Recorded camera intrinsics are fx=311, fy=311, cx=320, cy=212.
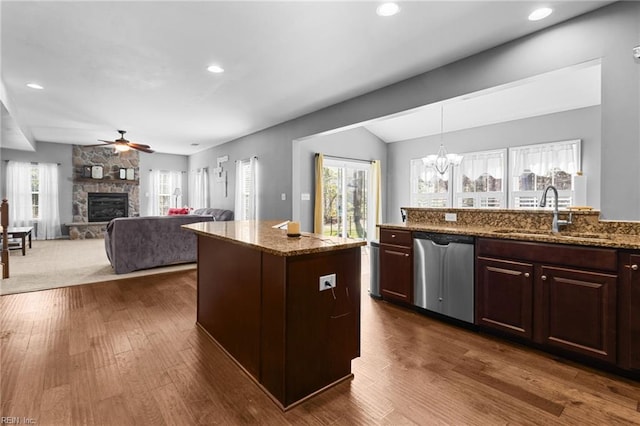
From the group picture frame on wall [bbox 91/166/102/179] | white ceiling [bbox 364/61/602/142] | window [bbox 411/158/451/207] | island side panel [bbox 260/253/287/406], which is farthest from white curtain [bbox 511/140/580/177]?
picture frame on wall [bbox 91/166/102/179]

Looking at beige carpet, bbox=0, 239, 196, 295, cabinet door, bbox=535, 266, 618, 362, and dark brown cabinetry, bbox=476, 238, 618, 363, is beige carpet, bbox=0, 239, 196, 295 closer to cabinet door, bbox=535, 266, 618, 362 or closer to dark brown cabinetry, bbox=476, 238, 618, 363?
dark brown cabinetry, bbox=476, 238, 618, 363

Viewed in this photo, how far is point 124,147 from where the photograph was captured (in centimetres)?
649

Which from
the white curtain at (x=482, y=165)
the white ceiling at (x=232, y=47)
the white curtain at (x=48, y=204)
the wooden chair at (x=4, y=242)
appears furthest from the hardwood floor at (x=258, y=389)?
the white curtain at (x=48, y=204)

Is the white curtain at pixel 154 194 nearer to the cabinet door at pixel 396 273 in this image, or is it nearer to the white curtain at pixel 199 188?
the white curtain at pixel 199 188

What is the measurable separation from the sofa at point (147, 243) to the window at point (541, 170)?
6.12 meters

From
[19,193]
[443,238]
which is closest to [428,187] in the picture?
[443,238]

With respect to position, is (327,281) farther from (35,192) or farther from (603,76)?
(35,192)

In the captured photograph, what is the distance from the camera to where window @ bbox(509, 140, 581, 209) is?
5.39 metres

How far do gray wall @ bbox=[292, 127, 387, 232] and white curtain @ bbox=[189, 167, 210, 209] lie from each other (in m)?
3.99

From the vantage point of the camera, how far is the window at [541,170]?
5387 millimetres

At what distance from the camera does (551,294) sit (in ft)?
7.69

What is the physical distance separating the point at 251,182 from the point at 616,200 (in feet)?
19.3

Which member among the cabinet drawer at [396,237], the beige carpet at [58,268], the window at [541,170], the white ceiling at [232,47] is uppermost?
the white ceiling at [232,47]

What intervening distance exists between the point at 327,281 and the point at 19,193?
32.9 ft
